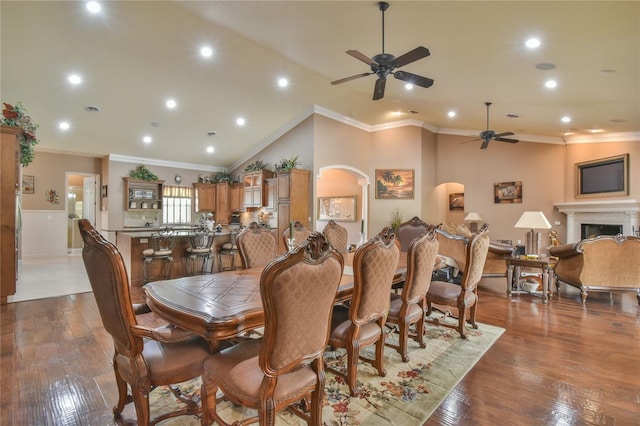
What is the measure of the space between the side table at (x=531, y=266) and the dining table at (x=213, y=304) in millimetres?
3742

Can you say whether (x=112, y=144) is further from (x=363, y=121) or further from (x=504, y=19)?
(x=504, y=19)

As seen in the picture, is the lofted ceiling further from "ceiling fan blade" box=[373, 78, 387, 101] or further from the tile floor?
the tile floor

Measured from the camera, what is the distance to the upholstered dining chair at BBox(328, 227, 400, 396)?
82.5 inches

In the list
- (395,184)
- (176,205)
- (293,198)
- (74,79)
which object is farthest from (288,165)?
(176,205)

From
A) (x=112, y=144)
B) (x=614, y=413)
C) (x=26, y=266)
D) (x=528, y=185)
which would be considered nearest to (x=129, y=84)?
(x=112, y=144)

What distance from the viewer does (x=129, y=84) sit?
19.1 feet

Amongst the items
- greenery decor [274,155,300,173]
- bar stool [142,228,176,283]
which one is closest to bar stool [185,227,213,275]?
bar stool [142,228,176,283]

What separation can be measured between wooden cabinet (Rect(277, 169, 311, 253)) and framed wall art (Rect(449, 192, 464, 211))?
5902mm

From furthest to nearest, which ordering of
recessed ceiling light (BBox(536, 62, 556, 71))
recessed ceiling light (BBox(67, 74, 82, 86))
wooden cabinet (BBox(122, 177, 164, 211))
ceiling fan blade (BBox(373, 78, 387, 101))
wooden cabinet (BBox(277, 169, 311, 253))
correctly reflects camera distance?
wooden cabinet (BBox(122, 177, 164, 211)), wooden cabinet (BBox(277, 169, 311, 253)), recessed ceiling light (BBox(67, 74, 82, 86)), recessed ceiling light (BBox(536, 62, 556, 71)), ceiling fan blade (BBox(373, 78, 387, 101))

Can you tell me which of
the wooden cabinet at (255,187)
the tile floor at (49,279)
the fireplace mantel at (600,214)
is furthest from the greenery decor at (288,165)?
the fireplace mantel at (600,214)

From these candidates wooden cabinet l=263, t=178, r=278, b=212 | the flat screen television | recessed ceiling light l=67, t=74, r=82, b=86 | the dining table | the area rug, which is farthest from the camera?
wooden cabinet l=263, t=178, r=278, b=212

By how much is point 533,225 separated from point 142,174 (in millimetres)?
9499

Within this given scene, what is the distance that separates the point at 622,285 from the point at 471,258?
324 cm

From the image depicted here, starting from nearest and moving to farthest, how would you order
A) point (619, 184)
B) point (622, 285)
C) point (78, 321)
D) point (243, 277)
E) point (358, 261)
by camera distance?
1. point (358, 261)
2. point (243, 277)
3. point (78, 321)
4. point (622, 285)
5. point (619, 184)
